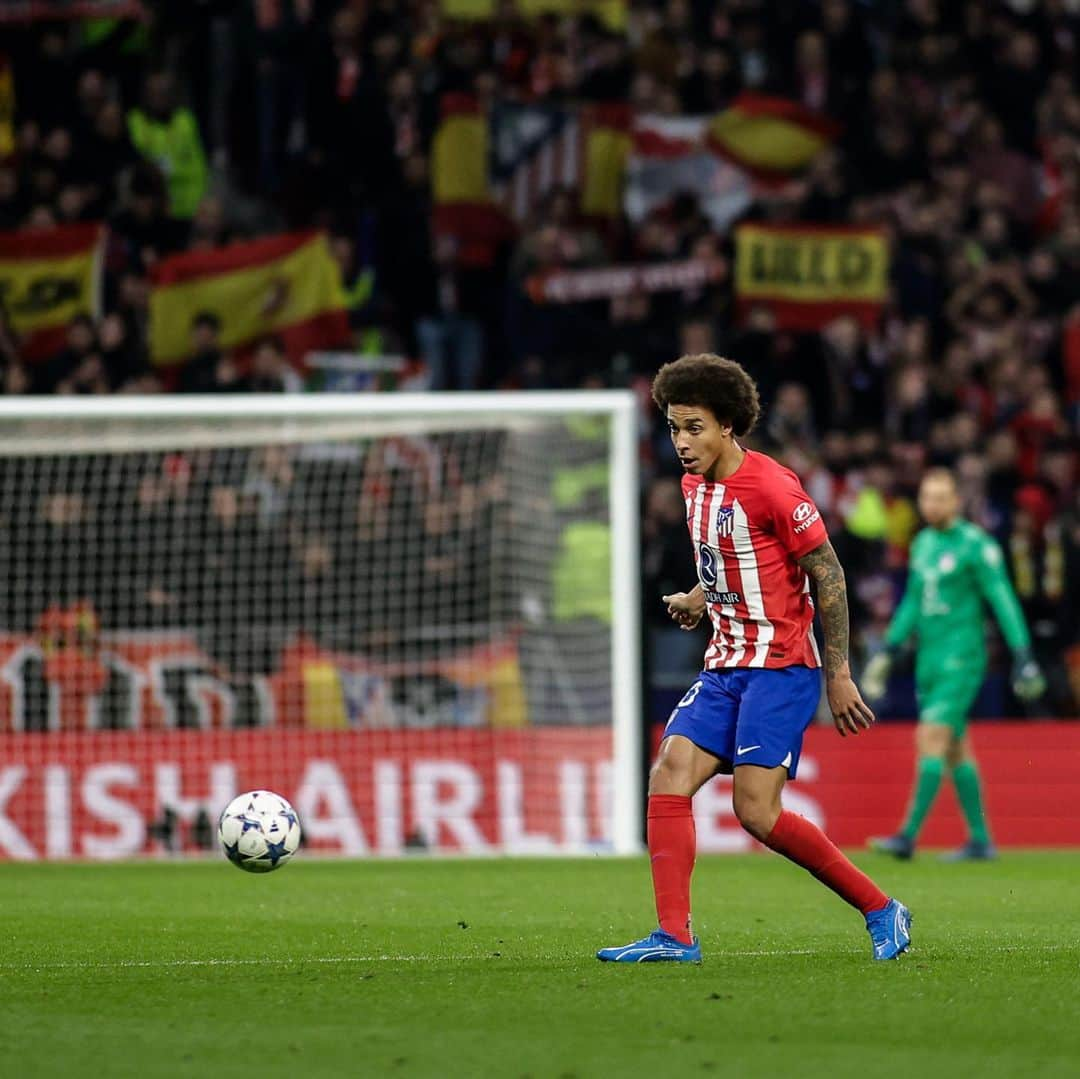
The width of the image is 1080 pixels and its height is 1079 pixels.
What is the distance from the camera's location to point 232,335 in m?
16.5

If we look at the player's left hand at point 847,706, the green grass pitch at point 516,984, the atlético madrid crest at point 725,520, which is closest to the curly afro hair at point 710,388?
the atlético madrid crest at point 725,520

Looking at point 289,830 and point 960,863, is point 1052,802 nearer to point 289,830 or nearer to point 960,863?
point 960,863

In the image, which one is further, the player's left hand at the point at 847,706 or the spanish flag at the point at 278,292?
the spanish flag at the point at 278,292

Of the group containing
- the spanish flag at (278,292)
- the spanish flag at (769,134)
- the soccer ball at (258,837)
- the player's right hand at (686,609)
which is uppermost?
the spanish flag at (769,134)

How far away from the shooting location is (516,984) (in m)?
6.01

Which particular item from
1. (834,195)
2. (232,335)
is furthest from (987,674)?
(232,335)

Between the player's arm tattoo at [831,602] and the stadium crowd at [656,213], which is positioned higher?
the stadium crowd at [656,213]

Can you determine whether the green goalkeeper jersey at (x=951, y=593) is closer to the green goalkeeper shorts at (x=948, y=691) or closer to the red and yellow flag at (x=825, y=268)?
the green goalkeeper shorts at (x=948, y=691)

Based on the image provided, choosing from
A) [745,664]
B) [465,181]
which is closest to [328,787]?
[745,664]

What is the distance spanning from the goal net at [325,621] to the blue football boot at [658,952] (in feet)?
19.5

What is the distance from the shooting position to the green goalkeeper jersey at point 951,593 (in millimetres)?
11922

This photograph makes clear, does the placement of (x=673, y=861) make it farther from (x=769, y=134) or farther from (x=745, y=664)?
(x=769, y=134)

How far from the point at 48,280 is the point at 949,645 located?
775 cm

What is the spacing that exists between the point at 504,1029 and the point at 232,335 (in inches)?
467
